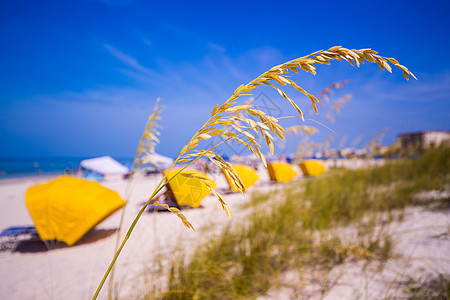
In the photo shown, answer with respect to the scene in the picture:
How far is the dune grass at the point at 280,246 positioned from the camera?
1873mm

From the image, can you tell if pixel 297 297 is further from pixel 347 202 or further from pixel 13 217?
pixel 13 217

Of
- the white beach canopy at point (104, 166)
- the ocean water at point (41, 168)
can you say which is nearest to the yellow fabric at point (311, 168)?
the ocean water at point (41, 168)

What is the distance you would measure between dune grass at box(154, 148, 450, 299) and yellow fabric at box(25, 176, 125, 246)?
2.63m

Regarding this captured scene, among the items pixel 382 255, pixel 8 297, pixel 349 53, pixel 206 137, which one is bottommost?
pixel 8 297

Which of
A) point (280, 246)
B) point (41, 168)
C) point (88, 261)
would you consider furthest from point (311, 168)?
point (41, 168)

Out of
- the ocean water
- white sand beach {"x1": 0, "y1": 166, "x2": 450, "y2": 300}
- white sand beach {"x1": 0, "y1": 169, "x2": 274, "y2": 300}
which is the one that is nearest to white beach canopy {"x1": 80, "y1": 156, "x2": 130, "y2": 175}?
the ocean water

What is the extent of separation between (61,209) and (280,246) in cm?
371

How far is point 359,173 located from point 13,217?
28.9ft

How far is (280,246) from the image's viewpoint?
7.64 feet

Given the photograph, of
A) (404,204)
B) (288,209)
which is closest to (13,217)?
(288,209)

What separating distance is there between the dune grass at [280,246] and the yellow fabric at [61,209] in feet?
8.63

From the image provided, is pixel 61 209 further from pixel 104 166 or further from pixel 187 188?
pixel 104 166

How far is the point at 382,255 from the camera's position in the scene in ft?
7.61

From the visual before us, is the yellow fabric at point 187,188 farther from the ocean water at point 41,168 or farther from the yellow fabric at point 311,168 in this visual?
the yellow fabric at point 311,168
